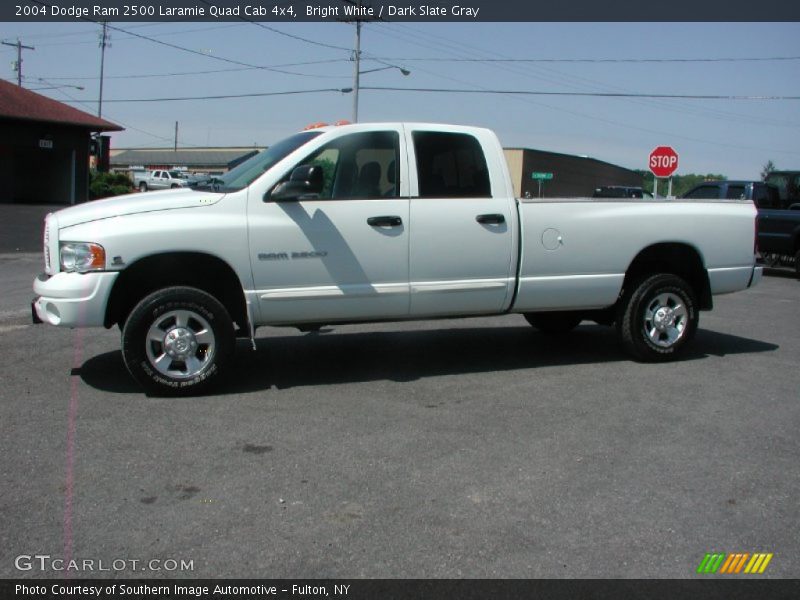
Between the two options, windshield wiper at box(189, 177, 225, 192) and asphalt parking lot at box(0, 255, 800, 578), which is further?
windshield wiper at box(189, 177, 225, 192)

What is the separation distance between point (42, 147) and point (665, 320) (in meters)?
35.4

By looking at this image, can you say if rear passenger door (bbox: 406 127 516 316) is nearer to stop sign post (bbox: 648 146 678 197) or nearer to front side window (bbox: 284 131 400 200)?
front side window (bbox: 284 131 400 200)

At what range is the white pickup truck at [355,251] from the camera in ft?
18.8

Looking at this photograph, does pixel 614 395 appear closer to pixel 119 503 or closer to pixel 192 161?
pixel 119 503

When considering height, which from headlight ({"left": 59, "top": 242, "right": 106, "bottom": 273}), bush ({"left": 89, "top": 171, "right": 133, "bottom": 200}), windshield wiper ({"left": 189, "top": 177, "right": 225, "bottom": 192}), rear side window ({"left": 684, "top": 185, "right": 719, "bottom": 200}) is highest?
bush ({"left": 89, "top": 171, "right": 133, "bottom": 200})

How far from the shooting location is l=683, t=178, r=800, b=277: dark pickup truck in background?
16.9 m

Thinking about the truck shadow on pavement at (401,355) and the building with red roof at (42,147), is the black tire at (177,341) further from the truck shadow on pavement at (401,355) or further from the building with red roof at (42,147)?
the building with red roof at (42,147)

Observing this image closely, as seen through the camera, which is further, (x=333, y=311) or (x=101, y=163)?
(x=101, y=163)

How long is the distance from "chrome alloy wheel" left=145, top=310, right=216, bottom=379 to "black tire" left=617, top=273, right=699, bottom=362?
3730 millimetres

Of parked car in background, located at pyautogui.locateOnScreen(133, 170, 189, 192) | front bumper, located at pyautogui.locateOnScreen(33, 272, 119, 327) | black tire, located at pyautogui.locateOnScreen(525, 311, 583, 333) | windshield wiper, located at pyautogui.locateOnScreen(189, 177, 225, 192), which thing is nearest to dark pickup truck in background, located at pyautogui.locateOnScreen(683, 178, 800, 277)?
black tire, located at pyautogui.locateOnScreen(525, 311, 583, 333)

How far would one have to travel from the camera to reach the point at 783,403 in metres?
6.11

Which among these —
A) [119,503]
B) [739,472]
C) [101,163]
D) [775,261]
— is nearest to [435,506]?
[119,503]
